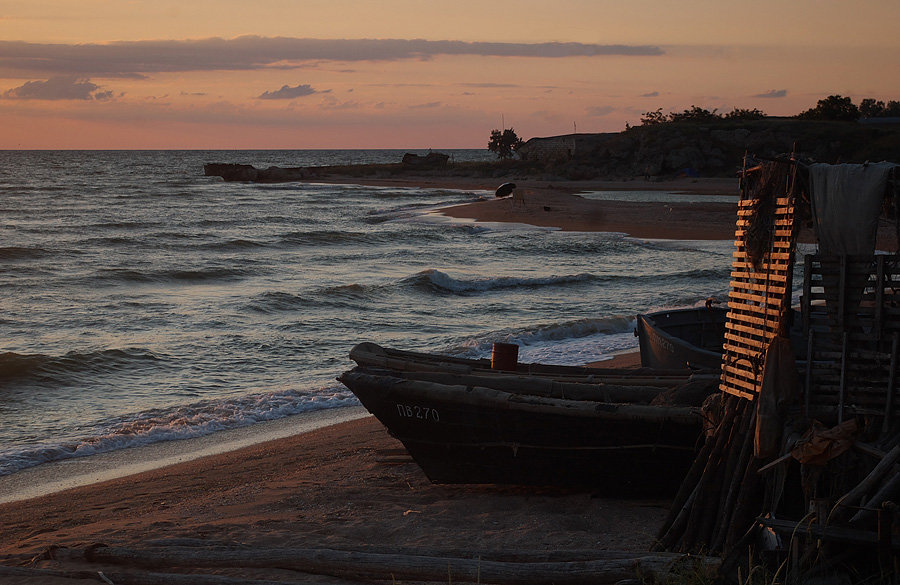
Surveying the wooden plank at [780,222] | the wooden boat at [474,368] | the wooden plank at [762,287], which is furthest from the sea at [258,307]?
the wooden plank at [780,222]

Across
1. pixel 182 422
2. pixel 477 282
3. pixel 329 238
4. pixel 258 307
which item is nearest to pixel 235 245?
pixel 329 238

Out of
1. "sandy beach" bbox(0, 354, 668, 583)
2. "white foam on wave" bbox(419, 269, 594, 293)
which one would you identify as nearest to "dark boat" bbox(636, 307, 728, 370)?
"sandy beach" bbox(0, 354, 668, 583)

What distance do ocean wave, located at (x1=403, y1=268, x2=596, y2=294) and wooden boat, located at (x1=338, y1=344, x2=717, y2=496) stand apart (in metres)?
16.4

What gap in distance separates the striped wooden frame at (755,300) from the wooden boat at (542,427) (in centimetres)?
69

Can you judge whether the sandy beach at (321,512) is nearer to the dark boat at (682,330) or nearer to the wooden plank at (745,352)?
the wooden plank at (745,352)

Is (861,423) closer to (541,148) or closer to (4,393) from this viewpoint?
(4,393)

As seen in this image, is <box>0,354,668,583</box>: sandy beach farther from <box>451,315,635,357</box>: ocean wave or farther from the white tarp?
<box>451,315,635,357</box>: ocean wave

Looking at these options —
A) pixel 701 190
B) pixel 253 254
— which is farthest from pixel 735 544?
pixel 701 190

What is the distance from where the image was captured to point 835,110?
283 ft

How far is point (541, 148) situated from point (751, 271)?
294 ft

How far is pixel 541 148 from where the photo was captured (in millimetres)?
95062

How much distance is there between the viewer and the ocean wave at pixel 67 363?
1469 centimetres

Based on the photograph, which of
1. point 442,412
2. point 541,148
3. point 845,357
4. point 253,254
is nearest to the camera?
point 845,357

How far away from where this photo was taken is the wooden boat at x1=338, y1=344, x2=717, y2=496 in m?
7.82
